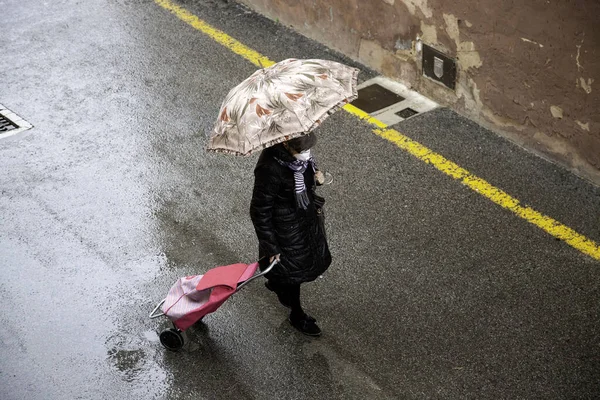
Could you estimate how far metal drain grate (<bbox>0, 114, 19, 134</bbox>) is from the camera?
27.4 ft

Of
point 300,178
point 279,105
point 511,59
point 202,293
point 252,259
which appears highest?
point 279,105

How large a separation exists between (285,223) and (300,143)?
0.55m

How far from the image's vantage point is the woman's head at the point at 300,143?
4793 millimetres

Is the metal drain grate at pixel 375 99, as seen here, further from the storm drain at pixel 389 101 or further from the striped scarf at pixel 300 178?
the striped scarf at pixel 300 178

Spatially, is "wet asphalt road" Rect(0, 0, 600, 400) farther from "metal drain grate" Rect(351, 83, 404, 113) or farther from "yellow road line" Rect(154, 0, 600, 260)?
"metal drain grate" Rect(351, 83, 404, 113)

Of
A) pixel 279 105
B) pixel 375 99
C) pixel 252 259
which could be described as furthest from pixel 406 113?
pixel 279 105

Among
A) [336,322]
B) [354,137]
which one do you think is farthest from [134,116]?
[336,322]

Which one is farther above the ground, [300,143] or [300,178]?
[300,143]

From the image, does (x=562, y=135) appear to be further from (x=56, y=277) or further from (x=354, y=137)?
(x=56, y=277)

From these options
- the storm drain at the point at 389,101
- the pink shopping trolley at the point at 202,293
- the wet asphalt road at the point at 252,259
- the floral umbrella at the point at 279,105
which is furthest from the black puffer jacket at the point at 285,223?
the storm drain at the point at 389,101

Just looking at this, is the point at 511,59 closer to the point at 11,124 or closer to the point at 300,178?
the point at 300,178

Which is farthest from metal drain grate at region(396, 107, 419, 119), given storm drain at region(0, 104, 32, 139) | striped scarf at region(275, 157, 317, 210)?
storm drain at region(0, 104, 32, 139)

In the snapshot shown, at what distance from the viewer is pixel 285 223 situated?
5105 mm

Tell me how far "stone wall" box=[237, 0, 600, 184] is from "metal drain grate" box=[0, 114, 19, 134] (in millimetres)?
3418
